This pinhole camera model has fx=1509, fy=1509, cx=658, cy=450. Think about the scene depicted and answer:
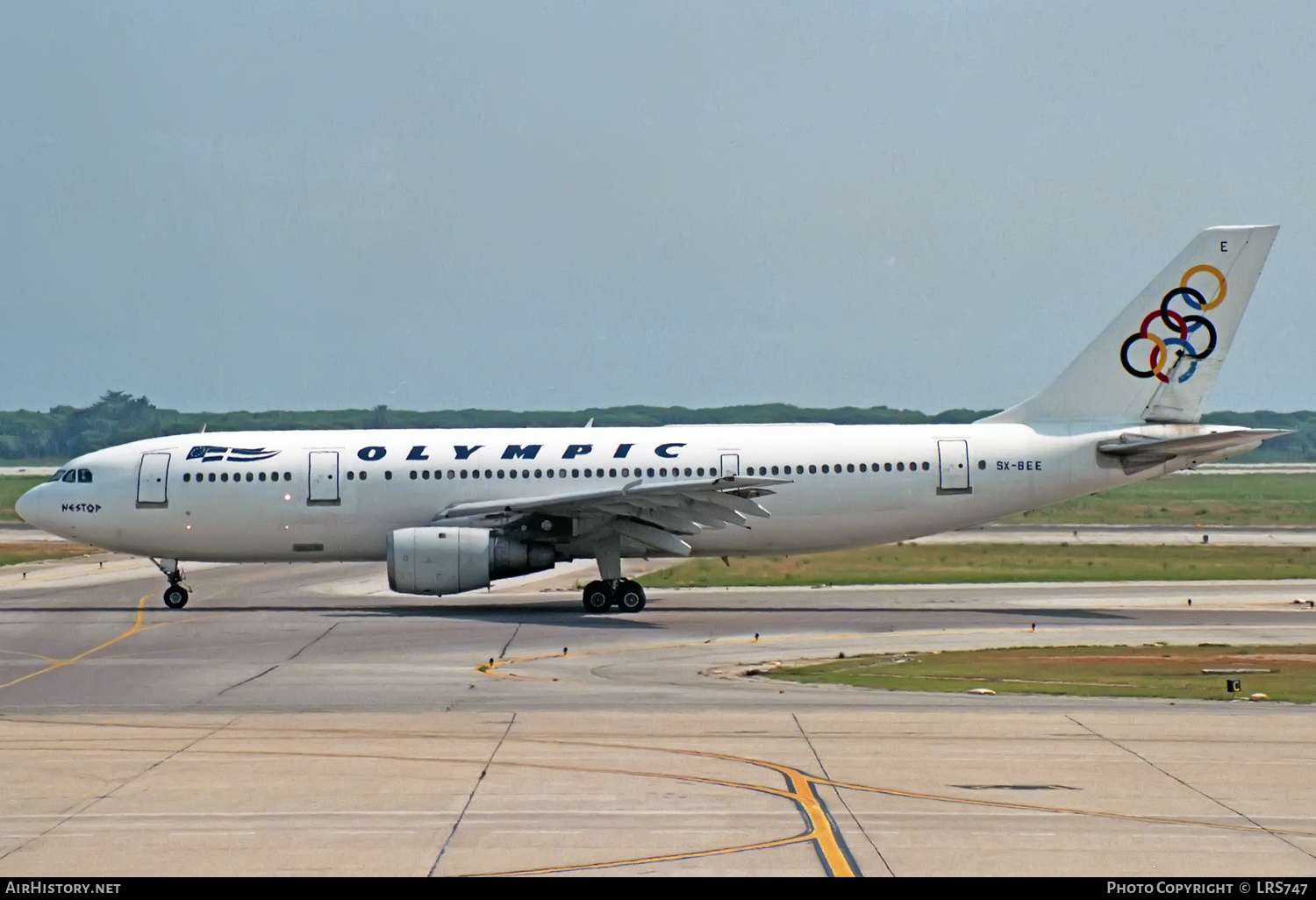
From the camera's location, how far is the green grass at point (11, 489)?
308 feet

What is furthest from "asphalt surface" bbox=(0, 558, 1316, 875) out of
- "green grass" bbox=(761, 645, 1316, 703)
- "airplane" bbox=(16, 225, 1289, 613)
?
"airplane" bbox=(16, 225, 1289, 613)

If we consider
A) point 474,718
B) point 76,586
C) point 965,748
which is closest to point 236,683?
point 474,718

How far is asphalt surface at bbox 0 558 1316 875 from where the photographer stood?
38.0 ft

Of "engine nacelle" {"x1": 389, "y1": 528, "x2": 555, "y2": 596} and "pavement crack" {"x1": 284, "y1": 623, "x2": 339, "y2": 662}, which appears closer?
"pavement crack" {"x1": 284, "y1": 623, "x2": 339, "y2": 662}

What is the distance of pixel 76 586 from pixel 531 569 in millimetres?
17604

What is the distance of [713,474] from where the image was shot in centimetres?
3603

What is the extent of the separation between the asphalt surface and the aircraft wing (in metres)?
3.24

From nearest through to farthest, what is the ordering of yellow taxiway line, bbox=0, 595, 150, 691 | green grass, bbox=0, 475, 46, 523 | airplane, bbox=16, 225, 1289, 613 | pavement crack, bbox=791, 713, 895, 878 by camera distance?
pavement crack, bbox=791, 713, 895, 878
yellow taxiway line, bbox=0, 595, 150, 691
airplane, bbox=16, 225, 1289, 613
green grass, bbox=0, 475, 46, 523

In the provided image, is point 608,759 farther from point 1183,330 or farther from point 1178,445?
point 1183,330

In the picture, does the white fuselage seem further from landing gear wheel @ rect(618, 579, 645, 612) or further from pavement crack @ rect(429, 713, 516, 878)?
pavement crack @ rect(429, 713, 516, 878)

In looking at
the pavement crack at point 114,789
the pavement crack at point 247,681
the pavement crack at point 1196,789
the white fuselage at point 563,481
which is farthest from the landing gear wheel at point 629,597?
the pavement crack at point 1196,789

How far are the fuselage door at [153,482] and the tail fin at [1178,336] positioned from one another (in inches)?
873
